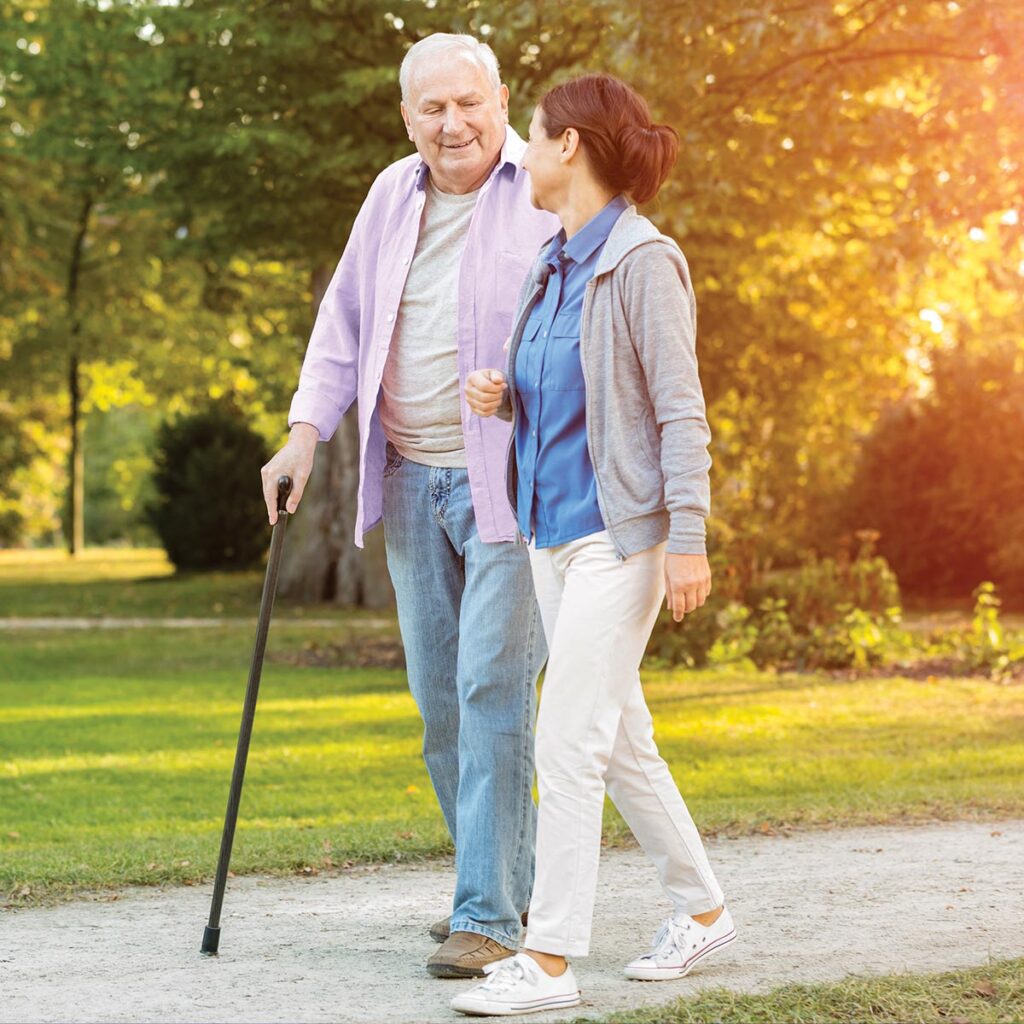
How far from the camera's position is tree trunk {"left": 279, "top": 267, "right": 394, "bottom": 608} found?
19.0 meters

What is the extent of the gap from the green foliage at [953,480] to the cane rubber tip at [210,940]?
15.5 m

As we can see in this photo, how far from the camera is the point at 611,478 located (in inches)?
149

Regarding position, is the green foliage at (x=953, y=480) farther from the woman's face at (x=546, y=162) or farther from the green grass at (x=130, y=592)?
the woman's face at (x=546, y=162)

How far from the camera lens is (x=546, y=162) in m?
3.87

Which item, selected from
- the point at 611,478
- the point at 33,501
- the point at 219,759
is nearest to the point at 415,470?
the point at 611,478

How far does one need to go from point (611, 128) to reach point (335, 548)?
630 inches

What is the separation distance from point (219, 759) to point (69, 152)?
355 inches

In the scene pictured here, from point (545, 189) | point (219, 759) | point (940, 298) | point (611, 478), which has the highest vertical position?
A: point (940, 298)

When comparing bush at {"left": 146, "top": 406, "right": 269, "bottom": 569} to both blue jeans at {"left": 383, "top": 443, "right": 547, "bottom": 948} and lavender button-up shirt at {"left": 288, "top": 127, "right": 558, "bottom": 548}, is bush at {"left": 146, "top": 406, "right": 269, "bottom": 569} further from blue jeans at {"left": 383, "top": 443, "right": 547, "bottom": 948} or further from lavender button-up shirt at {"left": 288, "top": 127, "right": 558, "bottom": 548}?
blue jeans at {"left": 383, "top": 443, "right": 547, "bottom": 948}

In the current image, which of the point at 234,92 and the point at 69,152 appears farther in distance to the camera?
the point at 69,152

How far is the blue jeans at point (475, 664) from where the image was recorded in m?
4.25

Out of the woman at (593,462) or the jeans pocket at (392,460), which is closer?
the woman at (593,462)

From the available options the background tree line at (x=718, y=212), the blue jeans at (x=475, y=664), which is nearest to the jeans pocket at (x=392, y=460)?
the blue jeans at (x=475, y=664)

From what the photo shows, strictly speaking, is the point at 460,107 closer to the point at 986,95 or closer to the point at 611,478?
the point at 611,478
